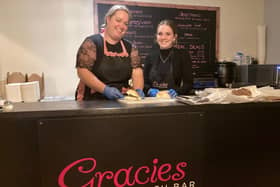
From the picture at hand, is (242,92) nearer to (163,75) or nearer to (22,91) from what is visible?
(163,75)

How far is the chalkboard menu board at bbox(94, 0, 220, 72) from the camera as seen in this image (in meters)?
3.29

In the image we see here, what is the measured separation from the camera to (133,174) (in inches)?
42.2

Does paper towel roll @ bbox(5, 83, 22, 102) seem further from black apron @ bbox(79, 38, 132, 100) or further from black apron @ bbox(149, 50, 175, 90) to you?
black apron @ bbox(149, 50, 175, 90)

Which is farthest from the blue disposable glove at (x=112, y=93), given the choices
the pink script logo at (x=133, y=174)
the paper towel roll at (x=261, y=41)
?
the paper towel roll at (x=261, y=41)

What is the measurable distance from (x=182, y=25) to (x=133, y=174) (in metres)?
2.80

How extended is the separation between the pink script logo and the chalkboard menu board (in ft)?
7.90

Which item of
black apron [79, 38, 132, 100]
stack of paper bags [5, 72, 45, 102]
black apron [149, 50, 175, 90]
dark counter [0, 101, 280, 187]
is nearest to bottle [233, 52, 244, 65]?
black apron [149, 50, 175, 90]

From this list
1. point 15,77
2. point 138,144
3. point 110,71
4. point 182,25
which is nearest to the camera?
point 138,144

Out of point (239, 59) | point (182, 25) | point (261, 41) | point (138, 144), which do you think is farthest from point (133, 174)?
point (261, 41)

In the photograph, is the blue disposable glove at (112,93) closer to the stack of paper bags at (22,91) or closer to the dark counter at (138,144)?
the dark counter at (138,144)

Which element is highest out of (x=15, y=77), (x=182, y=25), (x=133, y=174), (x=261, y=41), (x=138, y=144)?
(x=182, y=25)

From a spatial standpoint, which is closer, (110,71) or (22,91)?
(110,71)

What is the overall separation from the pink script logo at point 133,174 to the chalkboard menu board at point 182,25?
2407 mm

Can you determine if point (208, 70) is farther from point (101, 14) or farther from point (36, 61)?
point (36, 61)
